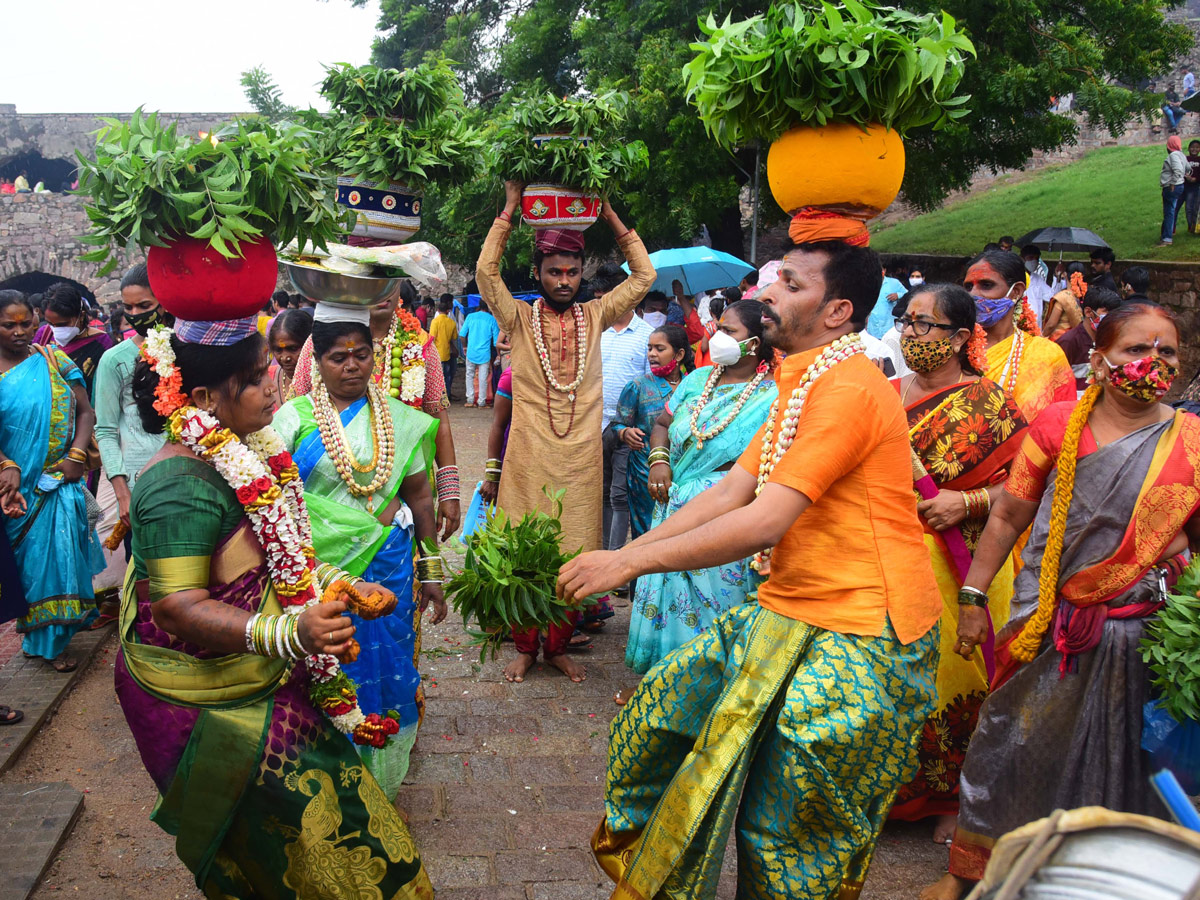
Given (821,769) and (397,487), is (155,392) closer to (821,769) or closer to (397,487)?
(397,487)

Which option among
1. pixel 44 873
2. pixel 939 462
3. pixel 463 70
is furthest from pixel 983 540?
pixel 463 70

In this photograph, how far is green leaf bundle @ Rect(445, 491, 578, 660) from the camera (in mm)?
4074

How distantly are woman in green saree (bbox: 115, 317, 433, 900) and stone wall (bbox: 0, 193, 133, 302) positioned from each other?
27.4 meters

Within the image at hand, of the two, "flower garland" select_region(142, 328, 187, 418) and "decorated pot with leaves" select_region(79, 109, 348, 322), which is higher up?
"decorated pot with leaves" select_region(79, 109, 348, 322)

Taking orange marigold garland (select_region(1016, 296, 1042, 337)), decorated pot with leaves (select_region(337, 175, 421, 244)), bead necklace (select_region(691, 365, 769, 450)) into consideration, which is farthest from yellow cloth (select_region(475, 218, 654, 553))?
orange marigold garland (select_region(1016, 296, 1042, 337))

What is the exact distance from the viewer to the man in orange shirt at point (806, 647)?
2746 millimetres

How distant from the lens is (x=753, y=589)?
4.88m

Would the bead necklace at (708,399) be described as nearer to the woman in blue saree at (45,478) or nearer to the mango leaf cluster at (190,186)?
the mango leaf cluster at (190,186)

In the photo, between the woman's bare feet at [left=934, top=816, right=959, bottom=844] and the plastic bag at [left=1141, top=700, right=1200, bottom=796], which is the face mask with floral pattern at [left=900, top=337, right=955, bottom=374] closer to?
the plastic bag at [left=1141, top=700, right=1200, bottom=796]

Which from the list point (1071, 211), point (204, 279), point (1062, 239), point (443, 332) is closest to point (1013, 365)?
point (204, 279)

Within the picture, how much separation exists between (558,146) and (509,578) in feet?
8.70

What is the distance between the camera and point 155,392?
2.85m

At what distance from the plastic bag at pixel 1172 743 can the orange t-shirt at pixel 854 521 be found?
102cm

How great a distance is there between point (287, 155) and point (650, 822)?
2255mm
